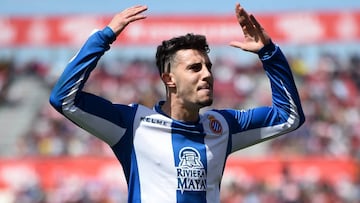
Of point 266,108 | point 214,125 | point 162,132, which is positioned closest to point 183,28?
point 266,108

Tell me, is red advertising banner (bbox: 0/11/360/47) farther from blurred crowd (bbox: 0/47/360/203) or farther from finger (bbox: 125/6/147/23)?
finger (bbox: 125/6/147/23)

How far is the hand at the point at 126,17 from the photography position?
464 centimetres

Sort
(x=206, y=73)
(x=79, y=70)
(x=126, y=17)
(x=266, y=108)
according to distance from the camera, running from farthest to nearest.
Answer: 1. (x=266, y=108)
2. (x=206, y=73)
3. (x=126, y=17)
4. (x=79, y=70)

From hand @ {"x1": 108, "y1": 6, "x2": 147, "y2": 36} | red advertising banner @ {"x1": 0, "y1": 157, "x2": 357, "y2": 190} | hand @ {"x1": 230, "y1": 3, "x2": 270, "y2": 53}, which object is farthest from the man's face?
red advertising banner @ {"x1": 0, "y1": 157, "x2": 357, "y2": 190}

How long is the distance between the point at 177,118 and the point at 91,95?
1.82 feet

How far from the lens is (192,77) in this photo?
15.7ft

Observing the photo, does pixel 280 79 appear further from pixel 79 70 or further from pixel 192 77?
pixel 79 70

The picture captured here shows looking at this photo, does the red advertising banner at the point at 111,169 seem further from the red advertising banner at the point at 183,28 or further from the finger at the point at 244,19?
the finger at the point at 244,19

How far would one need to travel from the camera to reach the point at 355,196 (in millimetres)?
15086

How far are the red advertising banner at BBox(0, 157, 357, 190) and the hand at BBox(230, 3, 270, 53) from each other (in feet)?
35.4

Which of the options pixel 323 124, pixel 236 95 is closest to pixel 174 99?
pixel 323 124

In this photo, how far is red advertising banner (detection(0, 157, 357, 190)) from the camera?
52.2ft

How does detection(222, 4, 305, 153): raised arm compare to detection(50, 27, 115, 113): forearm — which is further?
detection(222, 4, 305, 153): raised arm

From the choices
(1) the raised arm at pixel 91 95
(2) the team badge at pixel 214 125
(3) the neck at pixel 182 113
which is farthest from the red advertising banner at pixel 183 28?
(1) the raised arm at pixel 91 95
